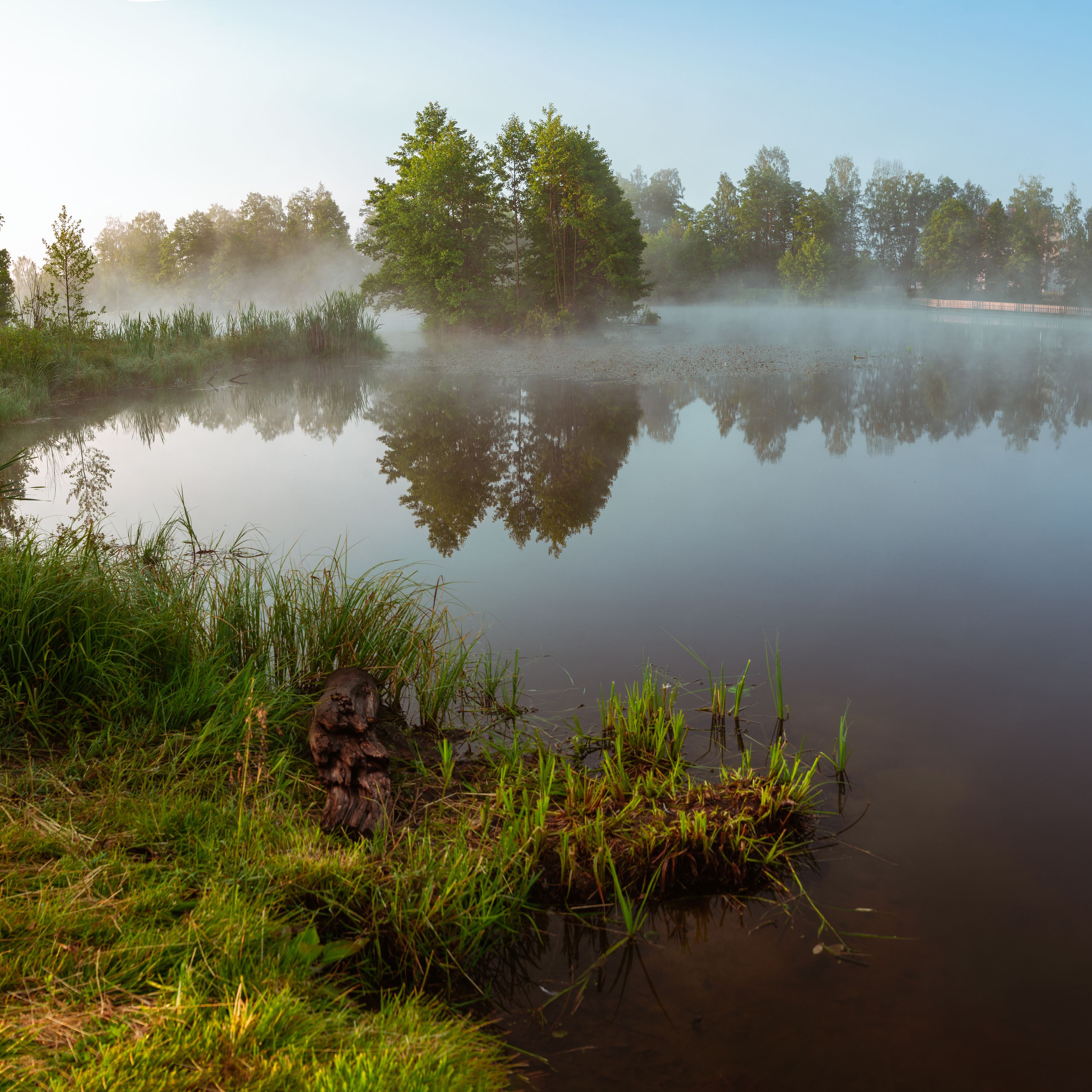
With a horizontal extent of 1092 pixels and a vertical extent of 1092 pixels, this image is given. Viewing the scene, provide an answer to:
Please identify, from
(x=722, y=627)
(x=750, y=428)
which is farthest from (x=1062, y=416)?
(x=722, y=627)

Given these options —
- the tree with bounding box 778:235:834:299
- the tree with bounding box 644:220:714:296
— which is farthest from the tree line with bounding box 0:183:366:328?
the tree with bounding box 778:235:834:299

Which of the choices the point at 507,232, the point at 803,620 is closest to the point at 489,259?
the point at 507,232

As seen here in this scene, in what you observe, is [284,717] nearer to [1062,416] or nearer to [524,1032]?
[524,1032]

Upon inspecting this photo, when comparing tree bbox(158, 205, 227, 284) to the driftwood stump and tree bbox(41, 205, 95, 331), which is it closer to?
tree bbox(41, 205, 95, 331)

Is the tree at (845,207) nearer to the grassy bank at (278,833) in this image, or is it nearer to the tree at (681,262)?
the tree at (681,262)

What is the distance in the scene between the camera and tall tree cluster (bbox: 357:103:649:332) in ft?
90.1

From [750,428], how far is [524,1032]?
10.2 meters

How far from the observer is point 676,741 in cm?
334

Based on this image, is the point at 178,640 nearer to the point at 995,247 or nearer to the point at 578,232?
the point at 578,232

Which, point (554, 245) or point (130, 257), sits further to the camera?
point (130, 257)

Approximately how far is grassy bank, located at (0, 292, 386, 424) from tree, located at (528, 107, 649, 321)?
24.1ft

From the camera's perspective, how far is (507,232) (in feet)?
95.0

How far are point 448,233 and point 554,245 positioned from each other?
3.81 meters

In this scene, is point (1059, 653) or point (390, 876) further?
point (1059, 653)
